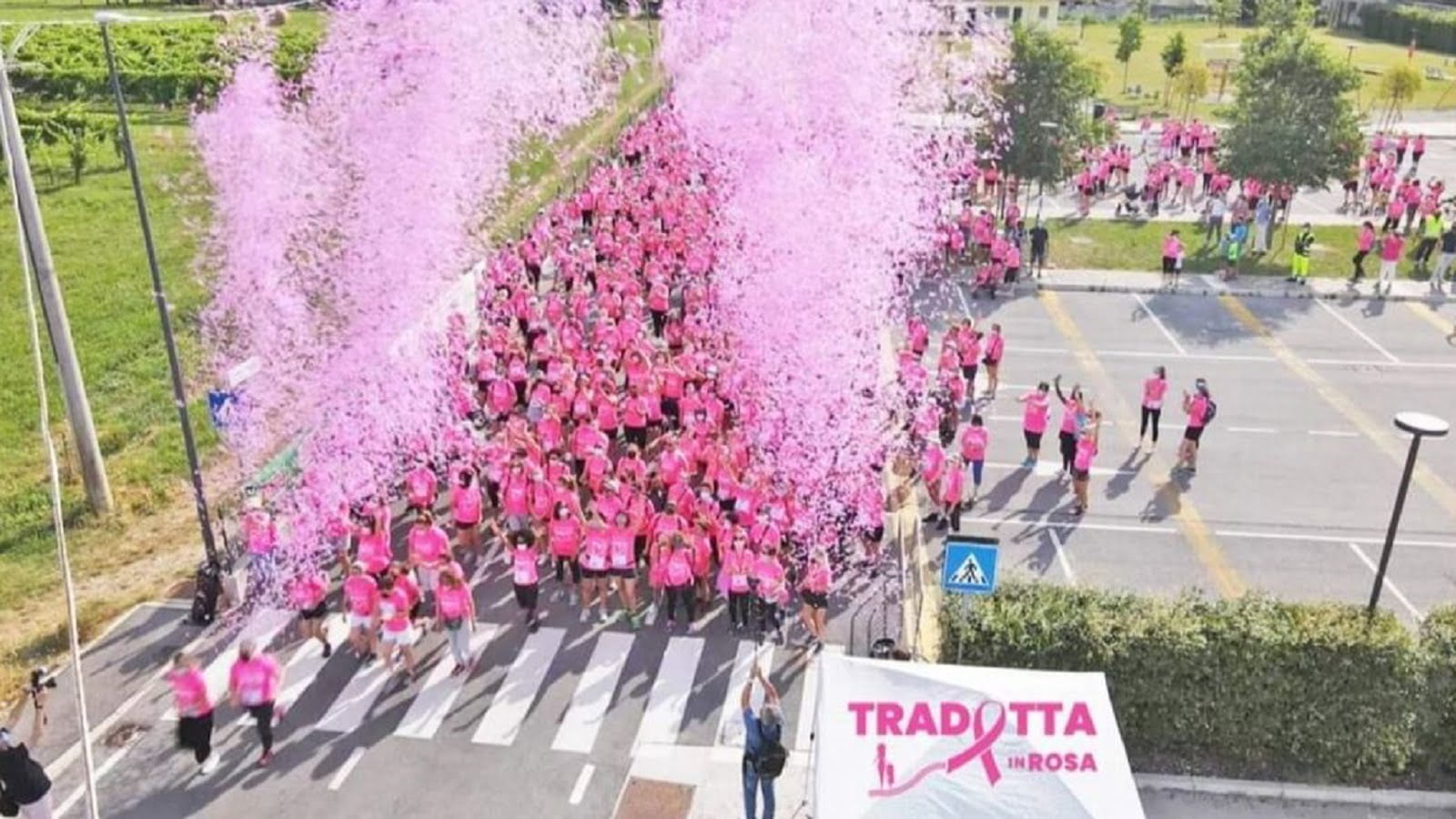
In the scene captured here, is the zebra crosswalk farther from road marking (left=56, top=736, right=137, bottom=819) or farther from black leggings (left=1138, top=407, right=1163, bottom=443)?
black leggings (left=1138, top=407, right=1163, bottom=443)

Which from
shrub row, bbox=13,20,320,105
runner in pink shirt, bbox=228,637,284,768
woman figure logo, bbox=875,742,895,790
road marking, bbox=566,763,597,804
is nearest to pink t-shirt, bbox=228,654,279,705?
runner in pink shirt, bbox=228,637,284,768

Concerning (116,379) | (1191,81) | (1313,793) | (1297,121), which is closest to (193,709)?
(1313,793)

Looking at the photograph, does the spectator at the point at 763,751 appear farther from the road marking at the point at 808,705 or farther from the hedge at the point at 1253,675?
the hedge at the point at 1253,675

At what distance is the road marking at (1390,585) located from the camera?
519 inches

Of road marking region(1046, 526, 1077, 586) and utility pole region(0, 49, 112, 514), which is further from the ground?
utility pole region(0, 49, 112, 514)

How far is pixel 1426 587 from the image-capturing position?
13727mm

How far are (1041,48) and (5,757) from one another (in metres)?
23.9

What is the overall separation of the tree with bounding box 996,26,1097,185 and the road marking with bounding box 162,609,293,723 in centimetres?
1949

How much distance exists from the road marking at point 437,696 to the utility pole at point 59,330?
21.2 feet

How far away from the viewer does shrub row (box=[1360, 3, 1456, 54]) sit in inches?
2606

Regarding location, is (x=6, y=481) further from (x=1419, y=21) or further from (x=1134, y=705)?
(x=1419, y=21)

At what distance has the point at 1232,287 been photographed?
2473cm

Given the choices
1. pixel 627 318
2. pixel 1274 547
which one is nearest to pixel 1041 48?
pixel 627 318

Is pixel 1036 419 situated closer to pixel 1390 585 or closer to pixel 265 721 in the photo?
pixel 1390 585
